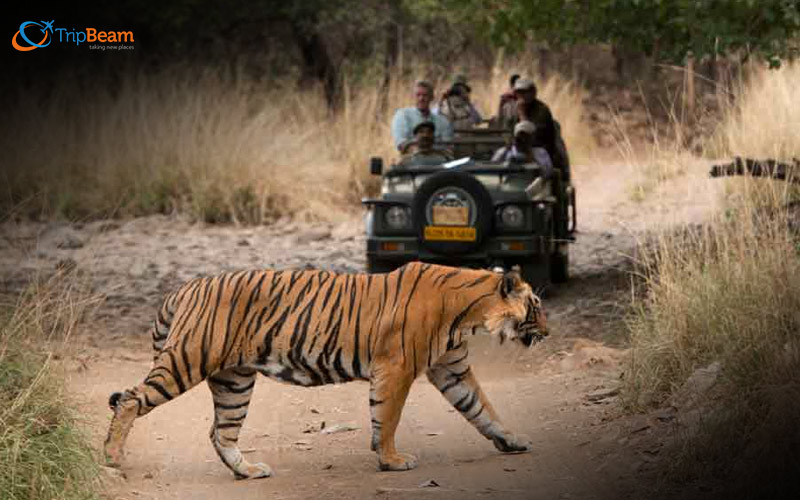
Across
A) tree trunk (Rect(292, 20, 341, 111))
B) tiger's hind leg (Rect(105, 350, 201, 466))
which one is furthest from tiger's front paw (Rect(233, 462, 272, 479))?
tree trunk (Rect(292, 20, 341, 111))

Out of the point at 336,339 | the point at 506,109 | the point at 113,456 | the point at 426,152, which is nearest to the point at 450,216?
the point at 426,152

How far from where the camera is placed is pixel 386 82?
74.3 feet

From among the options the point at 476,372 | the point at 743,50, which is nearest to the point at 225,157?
the point at 743,50

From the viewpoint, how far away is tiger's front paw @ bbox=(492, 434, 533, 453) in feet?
24.3

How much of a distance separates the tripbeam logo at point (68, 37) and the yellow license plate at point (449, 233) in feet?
36.2

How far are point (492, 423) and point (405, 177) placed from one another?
5.21m

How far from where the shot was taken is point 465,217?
11641 mm

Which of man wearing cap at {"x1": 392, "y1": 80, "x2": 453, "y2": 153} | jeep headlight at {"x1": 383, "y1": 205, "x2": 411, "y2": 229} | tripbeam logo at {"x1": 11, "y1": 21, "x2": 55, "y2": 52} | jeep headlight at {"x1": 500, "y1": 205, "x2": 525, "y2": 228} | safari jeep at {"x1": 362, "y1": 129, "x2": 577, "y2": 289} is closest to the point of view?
safari jeep at {"x1": 362, "y1": 129, "x2": 577, "y2": 289}

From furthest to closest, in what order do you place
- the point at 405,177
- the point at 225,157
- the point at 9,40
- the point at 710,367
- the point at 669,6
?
the point at 9,40, the point at 225,157, the point at 405,177, the point at 669,6, the point at 710,367

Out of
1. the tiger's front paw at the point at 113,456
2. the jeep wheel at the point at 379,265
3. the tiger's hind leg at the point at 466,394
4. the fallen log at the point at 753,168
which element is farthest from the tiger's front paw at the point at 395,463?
the jeep wheel at the point at 379,265

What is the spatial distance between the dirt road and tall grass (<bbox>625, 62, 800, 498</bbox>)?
331 millimetres

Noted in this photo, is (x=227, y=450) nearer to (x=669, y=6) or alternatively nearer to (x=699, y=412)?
(x=699, y=412)

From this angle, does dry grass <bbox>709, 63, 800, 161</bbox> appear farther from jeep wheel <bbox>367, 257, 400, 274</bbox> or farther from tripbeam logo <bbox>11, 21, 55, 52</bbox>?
tripbeam logo <bbox>11, 21, 55, 52</bbox>

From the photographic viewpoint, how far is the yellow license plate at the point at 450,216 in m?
11.6
